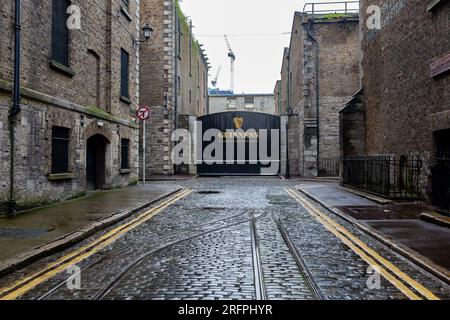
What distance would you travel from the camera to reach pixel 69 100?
38.9 feet

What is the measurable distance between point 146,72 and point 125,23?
403 inches

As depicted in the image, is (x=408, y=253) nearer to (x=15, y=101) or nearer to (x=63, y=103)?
(x=15, y=101)

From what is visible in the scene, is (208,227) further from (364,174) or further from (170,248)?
(364,174)

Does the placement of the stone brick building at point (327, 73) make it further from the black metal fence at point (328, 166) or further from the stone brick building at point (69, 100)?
the stone brick building at point (69, 100)

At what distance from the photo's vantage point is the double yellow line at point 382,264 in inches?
158

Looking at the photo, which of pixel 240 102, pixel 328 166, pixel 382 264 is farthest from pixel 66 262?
pixel 240 102

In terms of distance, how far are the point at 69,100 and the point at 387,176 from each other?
1025 centimetres

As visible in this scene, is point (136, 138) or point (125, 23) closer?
point (125, 23)

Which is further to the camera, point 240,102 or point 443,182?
point 240,102

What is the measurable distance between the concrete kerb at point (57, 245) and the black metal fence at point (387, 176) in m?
7.63

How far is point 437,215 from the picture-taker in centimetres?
818

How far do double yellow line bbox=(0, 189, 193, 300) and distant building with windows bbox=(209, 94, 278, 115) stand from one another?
57.4 metres

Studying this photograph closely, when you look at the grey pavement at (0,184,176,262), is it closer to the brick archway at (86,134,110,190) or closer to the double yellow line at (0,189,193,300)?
the double yellow line at (0,189,193,300)
